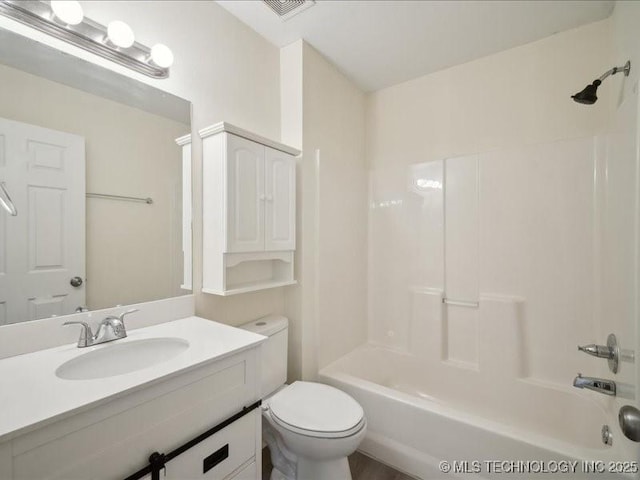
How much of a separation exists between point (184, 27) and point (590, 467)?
2.63 meters

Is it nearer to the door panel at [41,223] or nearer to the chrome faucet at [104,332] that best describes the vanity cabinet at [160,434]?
the chrome faucet at [104,332]

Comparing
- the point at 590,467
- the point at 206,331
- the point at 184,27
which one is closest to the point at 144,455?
the point at 206,331

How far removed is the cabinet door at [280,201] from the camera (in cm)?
162

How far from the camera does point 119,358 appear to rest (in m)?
1.10

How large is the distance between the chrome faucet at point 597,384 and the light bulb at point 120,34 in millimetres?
2057

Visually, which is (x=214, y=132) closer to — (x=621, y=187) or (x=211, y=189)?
(x=211, y=189)

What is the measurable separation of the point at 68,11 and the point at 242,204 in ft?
3.04

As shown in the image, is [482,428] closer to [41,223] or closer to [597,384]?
[597,384]

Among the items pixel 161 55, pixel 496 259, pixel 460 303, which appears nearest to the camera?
pixel 161 55

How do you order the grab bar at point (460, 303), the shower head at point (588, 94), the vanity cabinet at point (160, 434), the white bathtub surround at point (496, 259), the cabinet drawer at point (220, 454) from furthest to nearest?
the grab bar at point (460, 303)
the white bathtub surround at point (496, 259)
the shower head at point (588, 94)
the cabinet drawer at point (220, 454)
the vanity cabinet at point (160, 434)

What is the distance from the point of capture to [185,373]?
0.89 meters

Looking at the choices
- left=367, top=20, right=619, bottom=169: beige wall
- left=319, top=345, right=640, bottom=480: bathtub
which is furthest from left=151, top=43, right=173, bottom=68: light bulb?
left=319, top=345, right=640, bottom=480: bathtub

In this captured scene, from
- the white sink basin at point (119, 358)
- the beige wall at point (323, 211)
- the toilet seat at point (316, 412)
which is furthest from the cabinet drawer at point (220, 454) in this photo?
the beige wall at point (323, 211)

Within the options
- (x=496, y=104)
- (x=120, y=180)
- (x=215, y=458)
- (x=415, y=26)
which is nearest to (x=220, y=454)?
(x=215, y=458)
